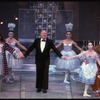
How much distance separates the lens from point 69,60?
6391 millimetres

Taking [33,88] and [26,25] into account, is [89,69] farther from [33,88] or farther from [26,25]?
[26,25]

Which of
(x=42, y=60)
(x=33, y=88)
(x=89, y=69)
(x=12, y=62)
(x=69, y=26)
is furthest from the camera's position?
(x=69, y=26)

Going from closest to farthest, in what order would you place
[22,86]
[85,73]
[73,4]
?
[85,73]
[22,86]
[73,4]

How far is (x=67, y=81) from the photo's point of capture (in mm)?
6367

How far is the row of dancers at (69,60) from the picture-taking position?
5297 mm

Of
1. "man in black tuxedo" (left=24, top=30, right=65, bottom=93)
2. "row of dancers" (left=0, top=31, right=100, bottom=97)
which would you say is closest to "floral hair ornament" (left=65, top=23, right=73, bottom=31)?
"row of dancers" (left=0, top=31, right=100, bottom=97)

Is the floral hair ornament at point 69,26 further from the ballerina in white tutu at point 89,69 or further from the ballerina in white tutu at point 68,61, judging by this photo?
the ballerina in white tutu at point 89,69

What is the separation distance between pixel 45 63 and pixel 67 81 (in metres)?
1.21

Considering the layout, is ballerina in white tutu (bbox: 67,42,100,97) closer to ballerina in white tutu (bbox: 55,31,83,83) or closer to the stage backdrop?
ballerina in white tutu (bbox: 55,31,83,83)

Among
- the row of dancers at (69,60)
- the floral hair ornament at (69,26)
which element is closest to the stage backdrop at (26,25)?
the row of dancers at (69,60)

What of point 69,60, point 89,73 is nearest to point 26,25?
point 69,60

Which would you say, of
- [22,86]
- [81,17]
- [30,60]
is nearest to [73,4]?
[81,17]

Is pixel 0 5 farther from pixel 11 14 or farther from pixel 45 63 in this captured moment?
pixel 45 63

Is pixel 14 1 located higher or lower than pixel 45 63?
higher
